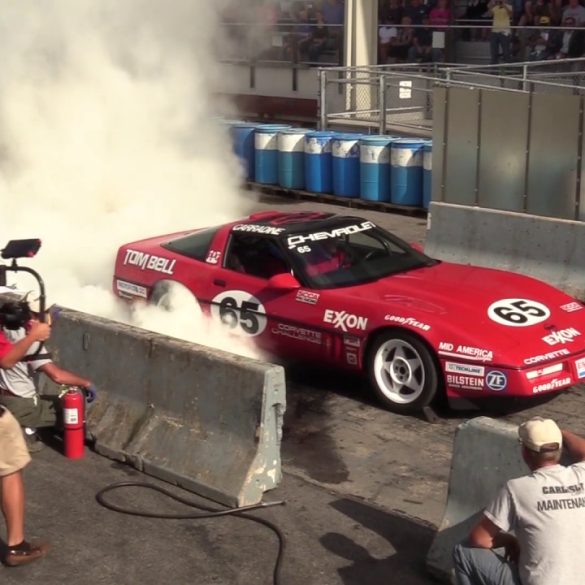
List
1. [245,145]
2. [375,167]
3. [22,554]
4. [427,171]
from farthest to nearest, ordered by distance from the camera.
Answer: [245,145], [375,167], [427,171], [22,554]

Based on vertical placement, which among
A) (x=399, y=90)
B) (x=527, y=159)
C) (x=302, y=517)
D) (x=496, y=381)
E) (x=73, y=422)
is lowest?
(x=302, y=517)

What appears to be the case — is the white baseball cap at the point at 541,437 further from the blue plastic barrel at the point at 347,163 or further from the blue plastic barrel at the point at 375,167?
the blue plastic barrel at the point at 347,163

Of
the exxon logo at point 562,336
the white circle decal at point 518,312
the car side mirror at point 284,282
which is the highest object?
the car side mirror at point 284,282

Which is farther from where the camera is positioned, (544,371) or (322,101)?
(322,101)

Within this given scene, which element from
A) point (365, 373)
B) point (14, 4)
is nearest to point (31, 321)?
point (365, 373)

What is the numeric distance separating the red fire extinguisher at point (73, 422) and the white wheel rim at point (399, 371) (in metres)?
2.08

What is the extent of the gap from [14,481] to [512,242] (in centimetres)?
683

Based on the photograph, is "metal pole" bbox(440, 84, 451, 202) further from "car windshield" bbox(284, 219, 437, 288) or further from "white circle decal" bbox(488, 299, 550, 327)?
"white circle decal" bbox(488, 299, 550, 327)

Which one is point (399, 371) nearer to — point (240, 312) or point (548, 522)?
point (240, 312)

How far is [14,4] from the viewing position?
44.5 feet

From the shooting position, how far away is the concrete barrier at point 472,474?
16.5 ft

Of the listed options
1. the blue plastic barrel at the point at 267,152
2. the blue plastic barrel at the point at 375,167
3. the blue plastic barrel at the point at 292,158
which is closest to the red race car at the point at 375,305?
the blue plastic barrel at the point at 375,167

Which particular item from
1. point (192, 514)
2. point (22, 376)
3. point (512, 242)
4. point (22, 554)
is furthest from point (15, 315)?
point (512, 242)

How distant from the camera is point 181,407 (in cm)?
662
